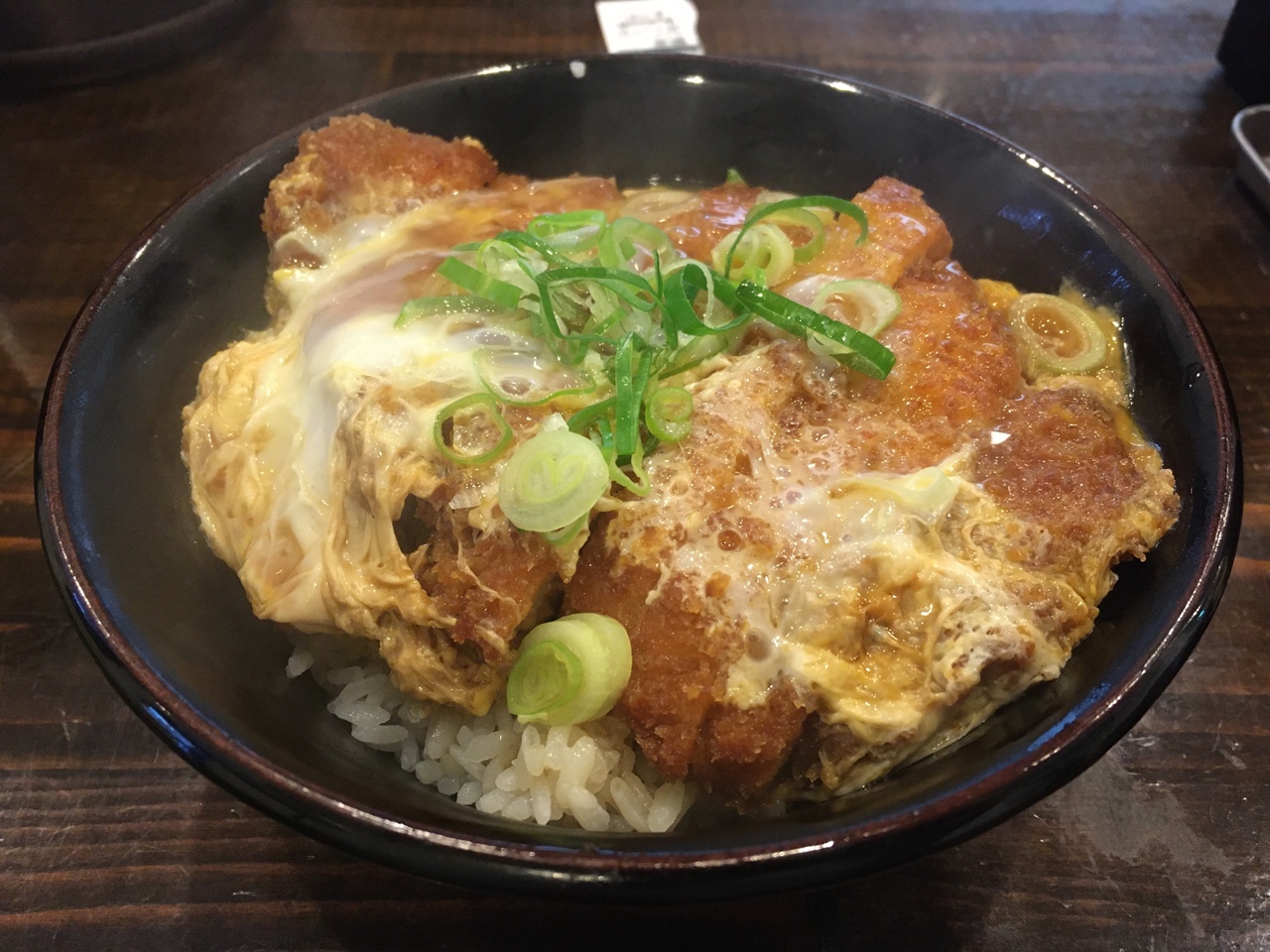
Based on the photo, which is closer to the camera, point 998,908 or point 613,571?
point 613,571

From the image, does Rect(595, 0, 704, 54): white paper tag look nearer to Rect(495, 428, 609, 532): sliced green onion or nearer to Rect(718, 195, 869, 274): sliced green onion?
Rect(718, 195, 869, 274): sliced green onion

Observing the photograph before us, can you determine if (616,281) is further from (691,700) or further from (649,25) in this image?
(649,25)

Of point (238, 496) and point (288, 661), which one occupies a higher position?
point (238, 496)

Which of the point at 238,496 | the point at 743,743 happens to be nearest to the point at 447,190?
the point at 238,496

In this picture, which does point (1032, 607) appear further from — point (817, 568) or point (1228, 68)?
point (1228, 68)

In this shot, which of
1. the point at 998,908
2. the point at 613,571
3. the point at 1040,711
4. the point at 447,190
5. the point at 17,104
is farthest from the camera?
the point at 17,104
